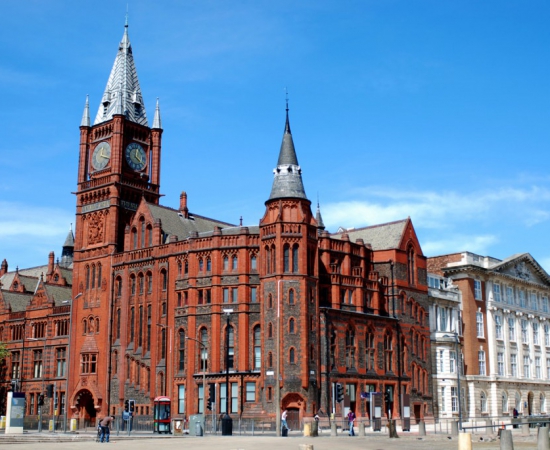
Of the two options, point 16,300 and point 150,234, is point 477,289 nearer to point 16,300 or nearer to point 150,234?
point 150,234

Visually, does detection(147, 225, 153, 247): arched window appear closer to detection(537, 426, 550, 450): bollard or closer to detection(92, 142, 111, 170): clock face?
detection(92, 142, 111, 170): clock face

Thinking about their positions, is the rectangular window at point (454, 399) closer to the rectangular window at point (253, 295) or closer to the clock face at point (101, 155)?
the rectangular window at point (253, 295)

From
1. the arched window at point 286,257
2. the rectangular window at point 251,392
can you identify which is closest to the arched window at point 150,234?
the arched window at point 286,257

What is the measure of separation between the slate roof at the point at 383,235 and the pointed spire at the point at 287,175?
A: 13422 millimetres

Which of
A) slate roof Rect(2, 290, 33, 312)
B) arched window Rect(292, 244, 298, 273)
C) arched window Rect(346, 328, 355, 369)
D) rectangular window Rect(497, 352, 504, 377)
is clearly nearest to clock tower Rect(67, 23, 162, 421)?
slate roof Rect(2, 290, 33, 312)

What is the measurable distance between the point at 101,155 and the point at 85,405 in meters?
27.2

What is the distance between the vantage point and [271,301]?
239 feet

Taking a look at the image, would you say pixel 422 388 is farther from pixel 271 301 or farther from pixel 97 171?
pixel 97 171

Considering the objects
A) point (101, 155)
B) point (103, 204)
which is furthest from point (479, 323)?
point (101, 155)

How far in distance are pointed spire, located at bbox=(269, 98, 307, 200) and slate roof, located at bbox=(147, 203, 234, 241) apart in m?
13.4

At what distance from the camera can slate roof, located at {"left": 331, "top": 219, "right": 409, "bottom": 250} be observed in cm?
8662

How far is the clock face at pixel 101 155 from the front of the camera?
91312 millimetres

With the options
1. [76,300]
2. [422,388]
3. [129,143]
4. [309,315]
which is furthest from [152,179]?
[422,388]

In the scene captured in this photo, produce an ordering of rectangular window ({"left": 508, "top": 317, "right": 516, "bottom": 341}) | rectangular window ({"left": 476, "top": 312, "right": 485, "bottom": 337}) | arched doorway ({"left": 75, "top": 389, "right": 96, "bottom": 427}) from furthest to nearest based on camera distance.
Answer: rectangular window ({"left": 508, "top": 317, "right": 516, "bottom": 341}) → rectangular window ({"left": 476, "top": 312, "right": 485, "bottom": 337}) → arched doorway ({"left": 75, "top": 389, "right": 96, "bottom": 427})
